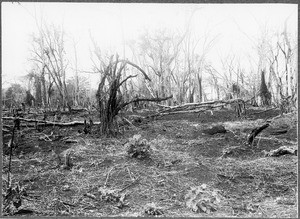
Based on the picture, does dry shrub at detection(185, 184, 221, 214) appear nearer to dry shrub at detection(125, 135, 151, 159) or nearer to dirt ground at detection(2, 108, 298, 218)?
dirt ground at detection(2, 108, 298, 218)

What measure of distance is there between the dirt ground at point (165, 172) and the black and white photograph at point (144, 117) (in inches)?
0.6

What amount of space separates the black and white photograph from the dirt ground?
14 mm

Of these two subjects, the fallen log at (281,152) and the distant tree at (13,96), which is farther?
the distant tree at (13,96)

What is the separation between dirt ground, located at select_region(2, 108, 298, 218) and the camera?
2605 mm

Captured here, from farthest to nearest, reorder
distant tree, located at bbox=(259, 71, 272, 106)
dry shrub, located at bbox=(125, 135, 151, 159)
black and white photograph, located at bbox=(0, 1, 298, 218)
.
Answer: distant tree, located at bbox=(259, 71, 272, 106), dry shrub, located at bbox=(125, 135, 151, 159), black and white photograph, located at bbox=(0, 1, 298, 218)

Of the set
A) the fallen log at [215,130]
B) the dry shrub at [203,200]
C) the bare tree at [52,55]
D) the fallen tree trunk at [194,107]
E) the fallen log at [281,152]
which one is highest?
the bare tree at [52,55]

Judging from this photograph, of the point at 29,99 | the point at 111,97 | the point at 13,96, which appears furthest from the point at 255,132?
the point at 29,99

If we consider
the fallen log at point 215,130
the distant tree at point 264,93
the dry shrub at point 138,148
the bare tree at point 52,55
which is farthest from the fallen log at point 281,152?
the bare tree at point 52,55

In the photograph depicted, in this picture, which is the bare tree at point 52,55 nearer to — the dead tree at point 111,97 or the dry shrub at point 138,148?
the dead tree at point 111,97

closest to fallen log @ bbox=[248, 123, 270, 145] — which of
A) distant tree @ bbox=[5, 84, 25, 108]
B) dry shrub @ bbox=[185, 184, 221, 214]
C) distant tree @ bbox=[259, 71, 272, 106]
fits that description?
distant tree @ bbox=[259, 71, 272, 106]

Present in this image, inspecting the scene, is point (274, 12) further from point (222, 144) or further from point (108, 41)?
point (108, 41)

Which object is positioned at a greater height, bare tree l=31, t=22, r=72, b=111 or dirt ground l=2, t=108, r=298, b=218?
A: bare tree l=31, t=22, r=72, b=111

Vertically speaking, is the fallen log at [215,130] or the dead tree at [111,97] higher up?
the dead tree at [111,97]

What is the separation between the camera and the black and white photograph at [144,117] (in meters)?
2.70
